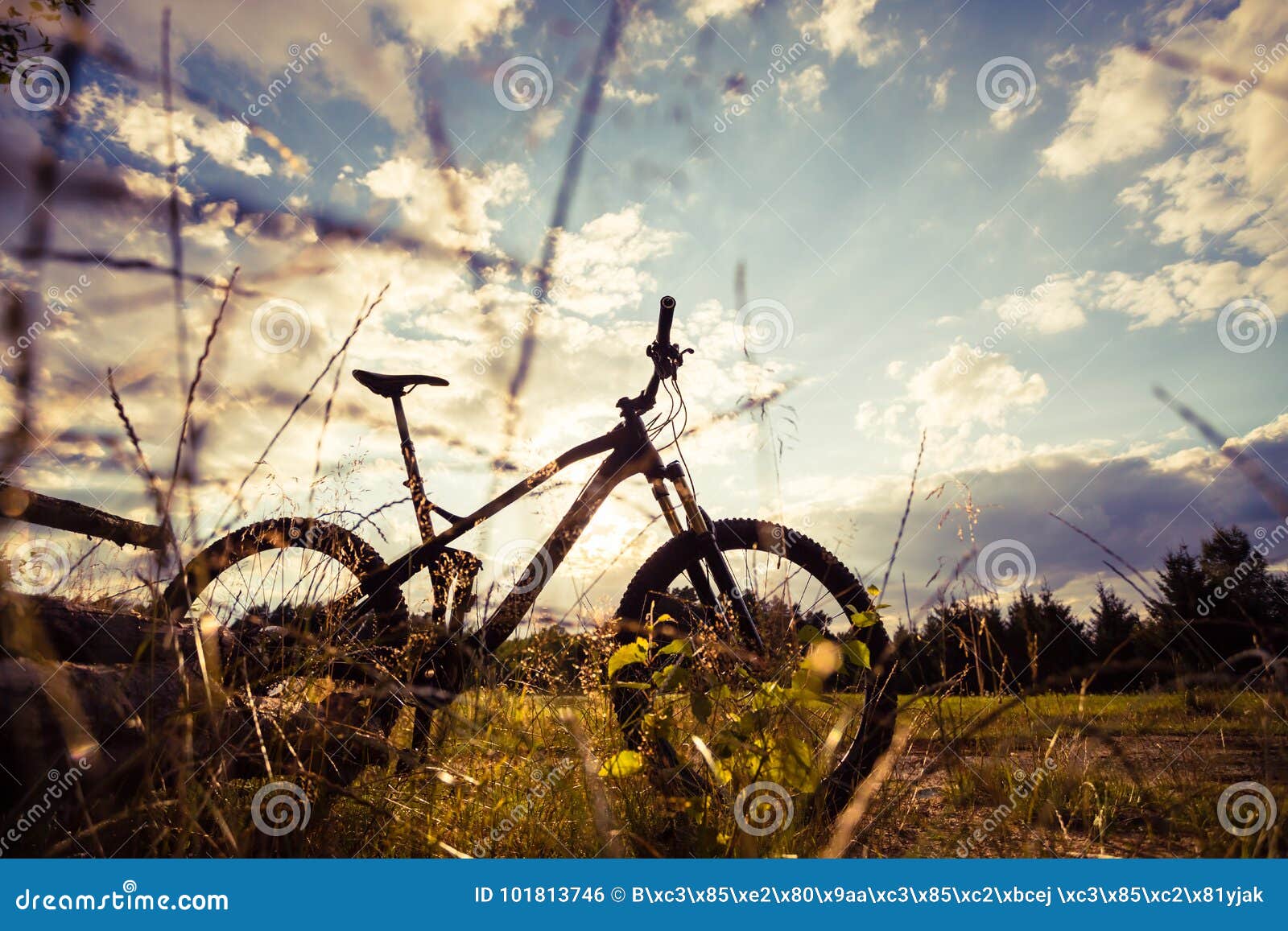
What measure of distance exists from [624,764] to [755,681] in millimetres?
497

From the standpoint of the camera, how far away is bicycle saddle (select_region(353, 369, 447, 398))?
3.51 metres

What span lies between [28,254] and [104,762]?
3.86 feet

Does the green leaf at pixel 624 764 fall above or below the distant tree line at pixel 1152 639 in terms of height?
below

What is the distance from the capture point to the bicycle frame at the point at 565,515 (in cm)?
304

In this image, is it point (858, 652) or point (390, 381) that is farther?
point (390, 381)

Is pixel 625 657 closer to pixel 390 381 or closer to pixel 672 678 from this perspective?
pixel 672 678

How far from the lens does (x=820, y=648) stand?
1.82m

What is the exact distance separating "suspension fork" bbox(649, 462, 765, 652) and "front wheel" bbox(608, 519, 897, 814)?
27 mm

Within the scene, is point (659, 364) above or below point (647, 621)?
above

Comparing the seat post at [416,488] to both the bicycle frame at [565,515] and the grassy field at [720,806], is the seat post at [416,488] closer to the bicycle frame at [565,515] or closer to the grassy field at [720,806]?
the bicycle frame at [565,515]

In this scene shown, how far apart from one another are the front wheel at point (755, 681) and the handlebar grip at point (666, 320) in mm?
904

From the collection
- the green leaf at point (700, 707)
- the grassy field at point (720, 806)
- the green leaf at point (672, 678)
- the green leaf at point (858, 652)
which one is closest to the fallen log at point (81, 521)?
the grassy field at point (720, 806)

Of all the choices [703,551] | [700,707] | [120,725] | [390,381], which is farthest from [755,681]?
[390,381]

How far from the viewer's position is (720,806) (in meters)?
2.00
